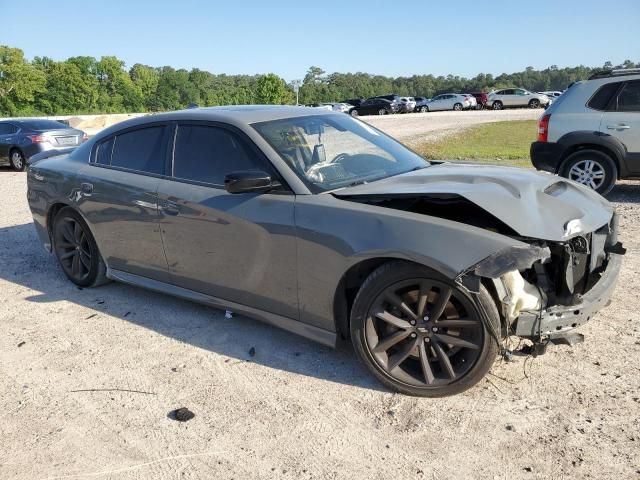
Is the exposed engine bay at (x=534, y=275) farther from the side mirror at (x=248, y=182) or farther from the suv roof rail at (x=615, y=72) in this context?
the suv roof rail at (x=615, y=72)

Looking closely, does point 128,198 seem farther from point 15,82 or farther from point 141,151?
point 15,82

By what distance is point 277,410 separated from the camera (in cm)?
309

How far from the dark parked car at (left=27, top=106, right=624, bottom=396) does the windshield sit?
0.05ft

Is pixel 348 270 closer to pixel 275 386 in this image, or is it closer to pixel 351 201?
pixel 351 201

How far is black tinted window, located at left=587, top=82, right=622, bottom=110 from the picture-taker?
8.01 m

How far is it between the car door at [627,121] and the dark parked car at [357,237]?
4.85 metres

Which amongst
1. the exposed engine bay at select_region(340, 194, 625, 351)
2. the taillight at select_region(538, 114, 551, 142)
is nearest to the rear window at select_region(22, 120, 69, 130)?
the taillight at select_region(538, 114, 551, 142)

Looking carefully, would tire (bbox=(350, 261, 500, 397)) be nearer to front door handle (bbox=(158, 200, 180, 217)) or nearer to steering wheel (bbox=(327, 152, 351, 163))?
steering wheel (bbox=(327, 152, 351, 163))

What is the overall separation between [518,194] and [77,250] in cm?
393

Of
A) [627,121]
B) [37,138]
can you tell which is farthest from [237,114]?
[37,138]

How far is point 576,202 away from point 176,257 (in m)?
2.81

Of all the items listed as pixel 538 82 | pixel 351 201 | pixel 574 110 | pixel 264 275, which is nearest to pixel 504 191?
pixel 351 201

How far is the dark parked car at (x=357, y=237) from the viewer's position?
2.97 m

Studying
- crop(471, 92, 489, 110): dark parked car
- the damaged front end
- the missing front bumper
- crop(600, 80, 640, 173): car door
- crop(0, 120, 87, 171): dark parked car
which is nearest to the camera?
the damaged front end
